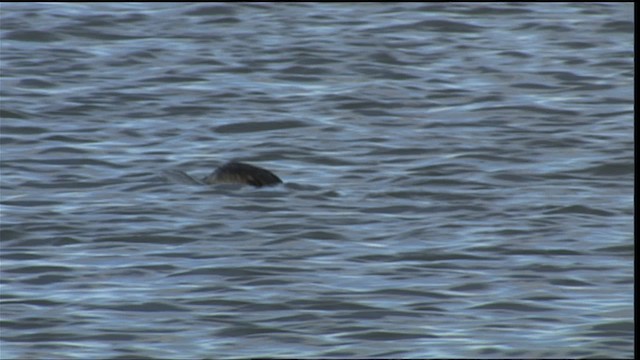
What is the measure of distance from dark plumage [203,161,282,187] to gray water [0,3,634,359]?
7 cm

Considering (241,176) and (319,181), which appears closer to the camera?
(241,176)

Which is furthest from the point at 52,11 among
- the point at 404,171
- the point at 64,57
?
the point at 404,171

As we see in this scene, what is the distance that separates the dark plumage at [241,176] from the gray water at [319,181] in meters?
0.07

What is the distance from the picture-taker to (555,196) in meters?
11.6

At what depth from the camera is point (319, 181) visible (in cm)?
1206

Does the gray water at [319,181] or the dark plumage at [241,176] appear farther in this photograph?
the dark plumage at [241,176]

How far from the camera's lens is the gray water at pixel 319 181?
866 cm

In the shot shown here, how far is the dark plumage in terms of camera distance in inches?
468

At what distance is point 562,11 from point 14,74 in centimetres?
551

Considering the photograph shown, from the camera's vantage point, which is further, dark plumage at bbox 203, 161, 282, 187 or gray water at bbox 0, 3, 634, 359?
dark plumage at bbox 203, 161, 282, 187

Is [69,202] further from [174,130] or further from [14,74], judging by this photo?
[14,74]

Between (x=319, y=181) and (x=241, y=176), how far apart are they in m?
0.52

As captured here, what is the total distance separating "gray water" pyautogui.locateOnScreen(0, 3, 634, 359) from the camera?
28.4ft

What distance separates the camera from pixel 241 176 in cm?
1186
